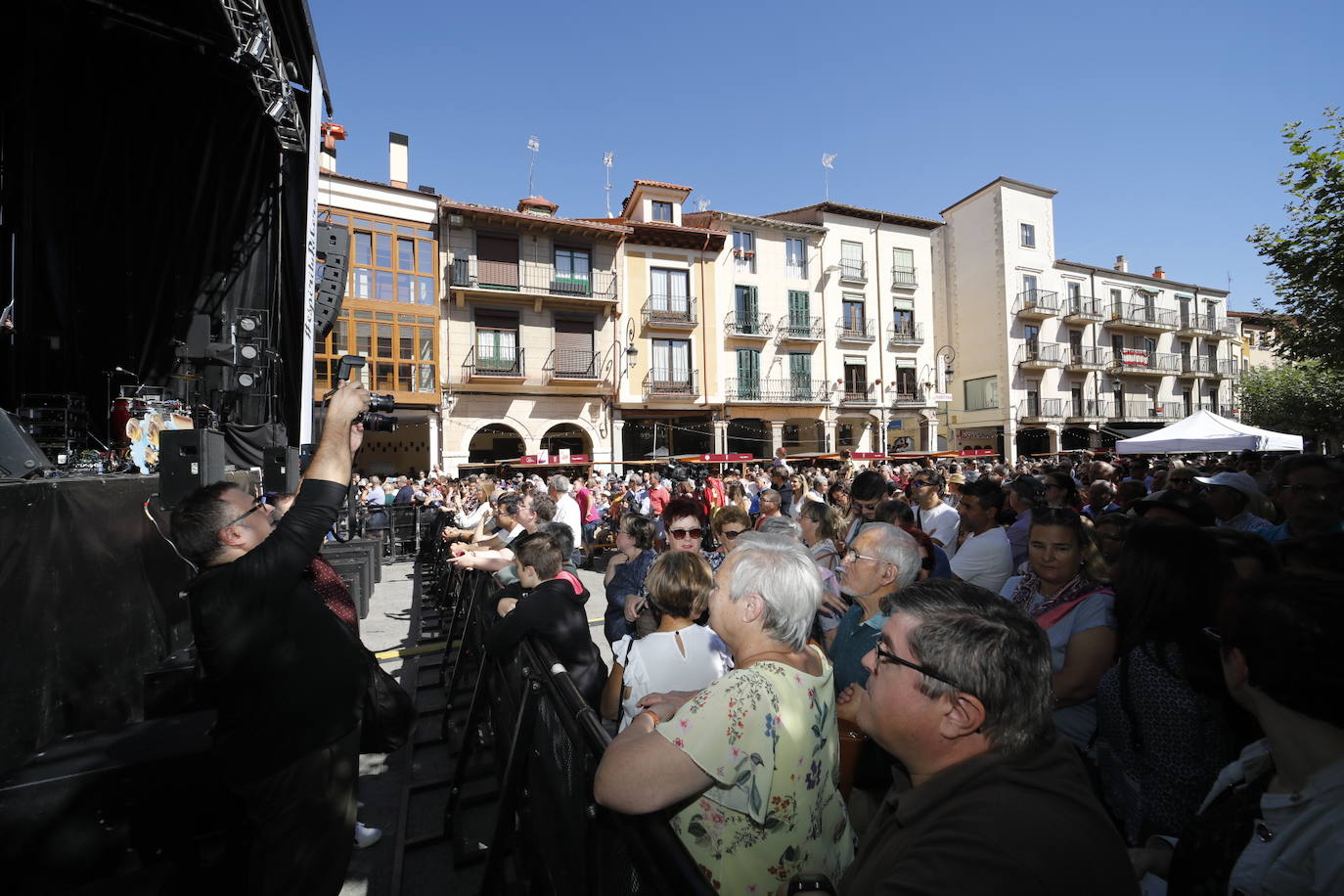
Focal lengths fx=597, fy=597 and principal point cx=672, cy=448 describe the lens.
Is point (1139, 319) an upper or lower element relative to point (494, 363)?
upper

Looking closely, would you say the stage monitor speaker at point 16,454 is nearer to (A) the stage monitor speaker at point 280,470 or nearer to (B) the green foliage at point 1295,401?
(A) the stage monitor speaker at point 280,470

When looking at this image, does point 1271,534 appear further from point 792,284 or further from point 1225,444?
point 792,284

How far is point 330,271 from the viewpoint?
10.6 meters

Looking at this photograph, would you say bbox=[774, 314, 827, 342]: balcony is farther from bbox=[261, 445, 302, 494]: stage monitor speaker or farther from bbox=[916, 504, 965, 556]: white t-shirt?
bbox=[261, 445, 302, 494]: stage monitor speaker

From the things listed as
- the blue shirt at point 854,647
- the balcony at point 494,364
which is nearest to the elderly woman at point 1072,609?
the blue shirt at point 854,647

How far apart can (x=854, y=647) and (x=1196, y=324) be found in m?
46.5

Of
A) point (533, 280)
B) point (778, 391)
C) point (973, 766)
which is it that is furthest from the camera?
point (778, 391)

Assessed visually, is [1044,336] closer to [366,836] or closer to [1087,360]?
[1087,360]

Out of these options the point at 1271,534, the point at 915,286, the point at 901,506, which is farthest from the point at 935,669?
the point at 915,286

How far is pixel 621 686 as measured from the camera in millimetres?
2600

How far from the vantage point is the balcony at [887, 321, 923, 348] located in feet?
96.3

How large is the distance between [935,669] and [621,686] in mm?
1632

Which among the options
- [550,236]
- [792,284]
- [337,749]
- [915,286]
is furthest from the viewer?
[915,286]

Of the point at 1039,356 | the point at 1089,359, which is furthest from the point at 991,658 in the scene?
the point at 1089,359
